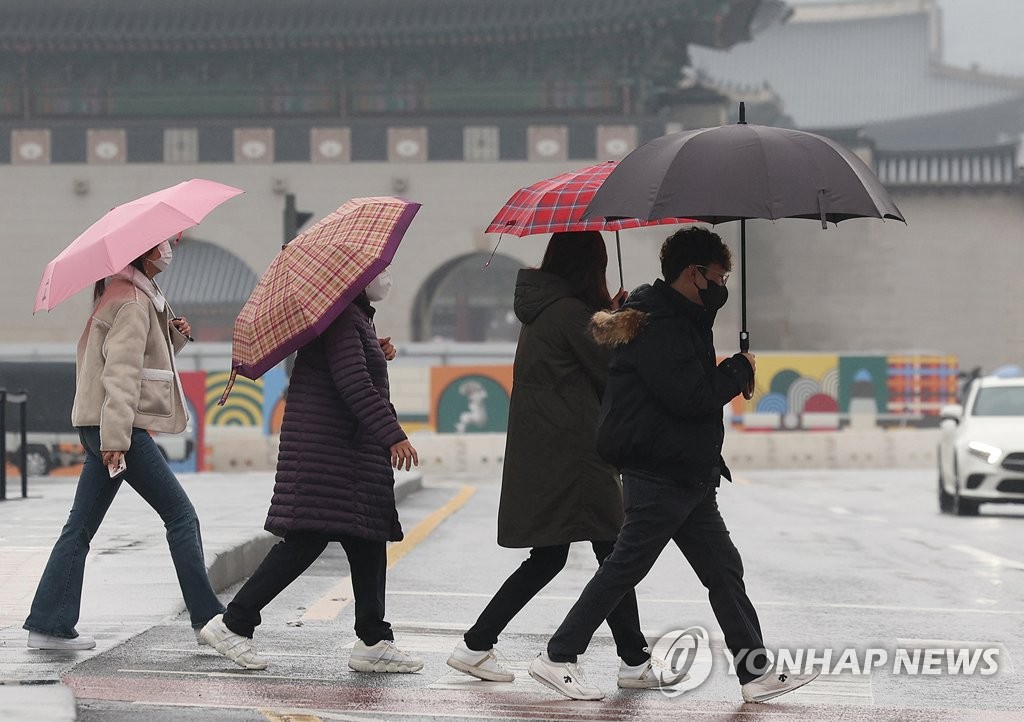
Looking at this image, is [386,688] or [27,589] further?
[27,589]

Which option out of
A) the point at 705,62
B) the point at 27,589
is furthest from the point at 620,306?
the point at 705,62

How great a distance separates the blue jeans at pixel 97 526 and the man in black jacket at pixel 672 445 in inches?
63.9

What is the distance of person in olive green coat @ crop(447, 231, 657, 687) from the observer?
6.21 metres

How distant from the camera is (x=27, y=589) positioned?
8.62m

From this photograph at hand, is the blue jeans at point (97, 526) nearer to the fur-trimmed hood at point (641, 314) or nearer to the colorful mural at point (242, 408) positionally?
the fur-trimmed hood at point (641, 314)

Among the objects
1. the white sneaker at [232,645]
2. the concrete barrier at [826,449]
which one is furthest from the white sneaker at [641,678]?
the concrete barrier at [826,449]

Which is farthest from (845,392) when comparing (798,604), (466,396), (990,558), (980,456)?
(798,604)

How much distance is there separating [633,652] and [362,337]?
1515 mm

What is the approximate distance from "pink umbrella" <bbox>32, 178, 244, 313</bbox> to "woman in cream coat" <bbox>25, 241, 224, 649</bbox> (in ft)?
0.51

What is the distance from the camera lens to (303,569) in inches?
261

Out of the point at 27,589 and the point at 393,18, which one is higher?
the point at 393,18

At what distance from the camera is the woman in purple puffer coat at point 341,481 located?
20.9ft

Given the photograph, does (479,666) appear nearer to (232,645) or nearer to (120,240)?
(232,645)

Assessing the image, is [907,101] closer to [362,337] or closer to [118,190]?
[118,190]
